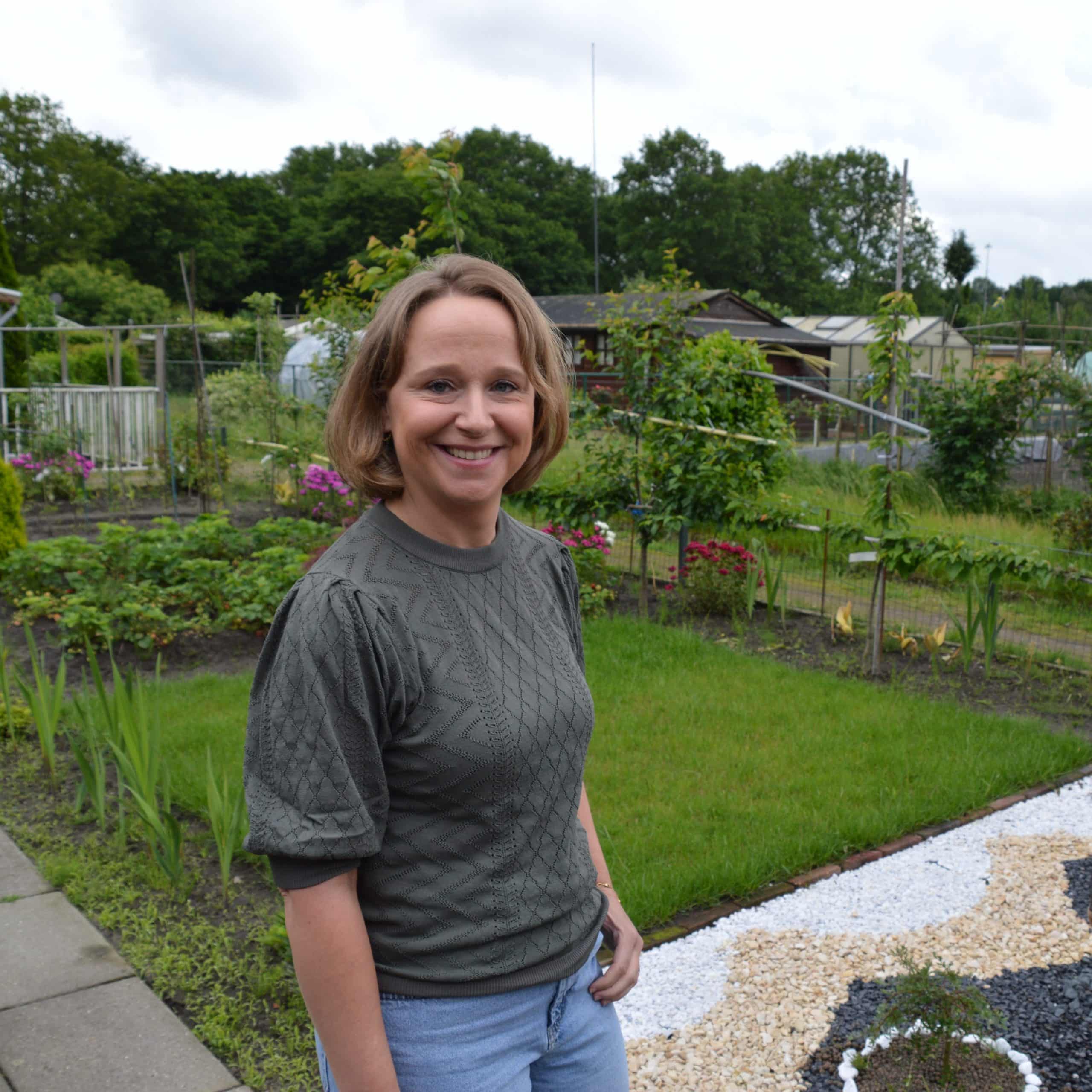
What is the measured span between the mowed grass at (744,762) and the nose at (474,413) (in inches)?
94.5

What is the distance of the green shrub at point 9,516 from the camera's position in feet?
25.6

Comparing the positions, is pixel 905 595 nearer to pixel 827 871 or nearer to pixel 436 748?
pixel 827 871

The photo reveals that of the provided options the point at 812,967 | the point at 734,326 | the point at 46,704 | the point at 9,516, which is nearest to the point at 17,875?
the point at 46,704

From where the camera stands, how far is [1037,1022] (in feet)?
9.18

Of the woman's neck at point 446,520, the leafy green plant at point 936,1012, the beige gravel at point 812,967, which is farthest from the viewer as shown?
the beige gravel at point 812,967

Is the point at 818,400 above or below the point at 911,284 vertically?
below

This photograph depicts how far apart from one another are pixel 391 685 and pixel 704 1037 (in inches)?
79.8

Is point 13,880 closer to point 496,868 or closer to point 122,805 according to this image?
point 122,805

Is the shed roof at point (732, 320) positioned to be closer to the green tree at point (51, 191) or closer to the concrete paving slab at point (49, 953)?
the concrete paving slab at point (49, 953)

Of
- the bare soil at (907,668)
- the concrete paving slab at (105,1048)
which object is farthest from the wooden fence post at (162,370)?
the concrete paving slab at (105,1048)

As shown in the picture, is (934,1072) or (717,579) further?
(717,579)

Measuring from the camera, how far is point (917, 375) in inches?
562

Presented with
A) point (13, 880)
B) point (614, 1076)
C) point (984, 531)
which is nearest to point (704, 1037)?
point (614, 1076)

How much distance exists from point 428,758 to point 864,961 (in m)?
2.41
